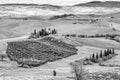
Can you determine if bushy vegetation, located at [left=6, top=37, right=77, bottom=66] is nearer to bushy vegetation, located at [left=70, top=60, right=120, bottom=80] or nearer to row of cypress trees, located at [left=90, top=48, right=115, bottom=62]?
row of cypress trees, located at [left=90, top=48, right=115, bottom=62]

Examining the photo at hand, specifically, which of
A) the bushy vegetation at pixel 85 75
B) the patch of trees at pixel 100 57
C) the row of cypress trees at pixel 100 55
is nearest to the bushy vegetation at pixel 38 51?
the row of cypress trees at pixel 100 55

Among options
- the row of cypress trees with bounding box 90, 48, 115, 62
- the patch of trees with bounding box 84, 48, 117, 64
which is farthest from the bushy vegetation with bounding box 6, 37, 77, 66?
the patch of trees with bounding box 84, 48, 117, 64

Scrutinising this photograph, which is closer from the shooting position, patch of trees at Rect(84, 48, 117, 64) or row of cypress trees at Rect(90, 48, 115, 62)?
patch of trees at Rect(84, 48, 117, 64)

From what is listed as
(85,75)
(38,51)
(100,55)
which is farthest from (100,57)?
(85,75)

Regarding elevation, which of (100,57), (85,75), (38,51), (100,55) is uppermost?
(85,75)

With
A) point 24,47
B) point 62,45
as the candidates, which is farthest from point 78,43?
point 24,47

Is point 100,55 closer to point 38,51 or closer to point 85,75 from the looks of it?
point 38,51

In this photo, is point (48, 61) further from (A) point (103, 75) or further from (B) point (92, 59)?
(A) point (103, 75)

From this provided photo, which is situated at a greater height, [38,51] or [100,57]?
[38,51]
